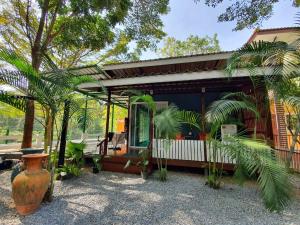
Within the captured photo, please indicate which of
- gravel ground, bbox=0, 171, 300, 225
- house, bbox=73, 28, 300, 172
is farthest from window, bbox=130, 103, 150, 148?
gravel ground, bbox=0, 171, 300, 225

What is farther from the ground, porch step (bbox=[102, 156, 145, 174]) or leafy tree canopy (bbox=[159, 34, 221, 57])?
leafy tree canopy (bbox=[159, 34, 221, 57])

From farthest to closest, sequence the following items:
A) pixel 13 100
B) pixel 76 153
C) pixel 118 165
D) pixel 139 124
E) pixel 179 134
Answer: pixel 139 124, pixel 118 165, pixel 76 153, pixel 179 134, pixel 13 100

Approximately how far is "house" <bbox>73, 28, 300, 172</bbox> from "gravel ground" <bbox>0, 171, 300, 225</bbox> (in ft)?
3.31

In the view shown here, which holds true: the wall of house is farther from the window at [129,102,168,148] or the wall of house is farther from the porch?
the window at [129,102,168,148]

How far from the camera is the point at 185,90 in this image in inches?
274

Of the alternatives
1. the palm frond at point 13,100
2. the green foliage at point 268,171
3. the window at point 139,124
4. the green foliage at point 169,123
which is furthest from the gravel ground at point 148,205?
the window at point 139,124

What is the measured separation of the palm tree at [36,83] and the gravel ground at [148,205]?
66cm

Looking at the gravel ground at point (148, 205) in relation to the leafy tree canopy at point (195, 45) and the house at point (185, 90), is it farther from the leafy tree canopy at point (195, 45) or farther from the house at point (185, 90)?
the leafy tree canopy at point (195, 45)

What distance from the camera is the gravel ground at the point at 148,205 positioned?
2920mm

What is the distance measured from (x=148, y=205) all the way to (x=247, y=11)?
23.9ft

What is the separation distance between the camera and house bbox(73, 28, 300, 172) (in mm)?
5332

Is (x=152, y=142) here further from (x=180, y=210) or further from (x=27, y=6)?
(x=27, y=6)

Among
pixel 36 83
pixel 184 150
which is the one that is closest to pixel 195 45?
pixel 184 150

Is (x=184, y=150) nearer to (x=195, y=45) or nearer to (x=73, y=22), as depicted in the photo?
(x=73, y=22)
